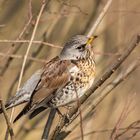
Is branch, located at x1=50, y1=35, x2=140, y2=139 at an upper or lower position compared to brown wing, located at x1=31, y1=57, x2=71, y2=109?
lower

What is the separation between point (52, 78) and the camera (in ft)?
14.3

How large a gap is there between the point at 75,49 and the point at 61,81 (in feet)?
0.91

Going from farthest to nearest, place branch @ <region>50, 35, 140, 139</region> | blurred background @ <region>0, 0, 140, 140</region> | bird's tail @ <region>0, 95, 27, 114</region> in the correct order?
blurred background @ <region>0, 0, 140, 140</region>
bird's tail @ <region>0, 95, 27, 114</region>
branch @ <region>50, 35, 140, 139</region>

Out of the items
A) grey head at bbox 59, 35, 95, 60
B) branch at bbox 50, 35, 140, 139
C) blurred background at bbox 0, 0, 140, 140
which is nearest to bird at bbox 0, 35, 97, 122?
grey head at bbox 59, 35, 95, 60

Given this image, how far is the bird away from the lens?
14.1 ft

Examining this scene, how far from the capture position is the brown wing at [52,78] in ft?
14.2

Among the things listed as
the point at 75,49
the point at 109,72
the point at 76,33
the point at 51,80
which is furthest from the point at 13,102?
the point at 76,33

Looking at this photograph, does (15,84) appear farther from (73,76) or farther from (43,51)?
(73,76)

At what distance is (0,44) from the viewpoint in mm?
5980

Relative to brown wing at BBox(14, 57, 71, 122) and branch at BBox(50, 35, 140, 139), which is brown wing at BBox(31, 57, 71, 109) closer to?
brown wing at BBox(14, 57, 71, 122)

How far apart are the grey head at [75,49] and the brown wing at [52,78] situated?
63mm

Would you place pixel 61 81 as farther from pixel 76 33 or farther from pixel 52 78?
pixel 76 33

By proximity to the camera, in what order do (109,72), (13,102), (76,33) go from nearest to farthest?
(109,72) < (13,102) < (76,33)

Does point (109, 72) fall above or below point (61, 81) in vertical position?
below
